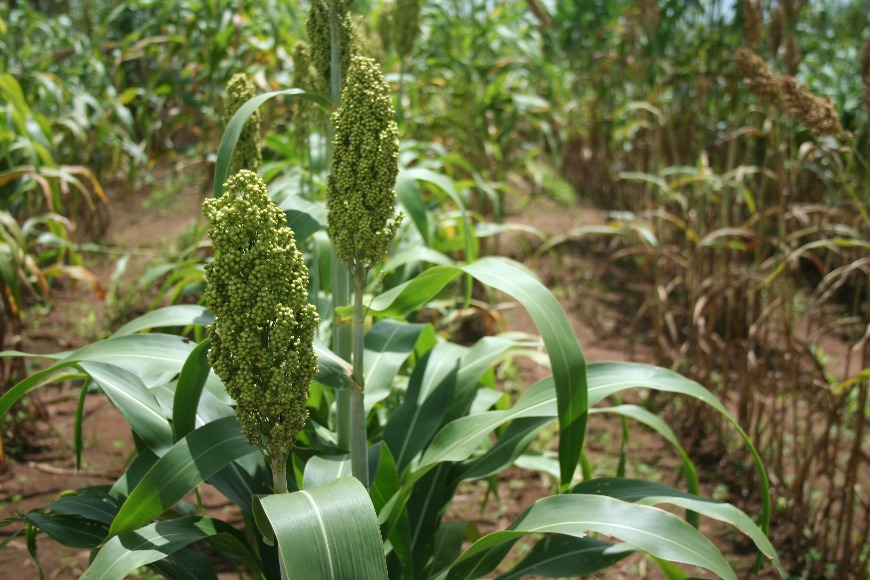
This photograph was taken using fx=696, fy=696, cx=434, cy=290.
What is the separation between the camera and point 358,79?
125 cm

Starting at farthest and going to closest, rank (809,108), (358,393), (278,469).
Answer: (809,108) → (358,393) → (278,469)

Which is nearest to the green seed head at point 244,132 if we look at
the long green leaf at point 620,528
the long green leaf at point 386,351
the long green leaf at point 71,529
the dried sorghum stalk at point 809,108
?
the long green leaf at point 386,351

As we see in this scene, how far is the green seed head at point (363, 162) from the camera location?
1.24 meters

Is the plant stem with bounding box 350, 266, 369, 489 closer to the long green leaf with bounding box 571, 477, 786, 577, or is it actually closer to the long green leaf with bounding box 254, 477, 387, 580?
the long green leaf with bounding box 254, 477, 387, 580

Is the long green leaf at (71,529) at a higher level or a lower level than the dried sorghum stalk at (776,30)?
lower

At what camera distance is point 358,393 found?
1362 millimetres

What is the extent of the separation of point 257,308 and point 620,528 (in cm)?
80

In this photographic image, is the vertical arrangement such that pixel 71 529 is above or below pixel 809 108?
below

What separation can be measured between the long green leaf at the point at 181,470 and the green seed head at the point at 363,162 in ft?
1.38

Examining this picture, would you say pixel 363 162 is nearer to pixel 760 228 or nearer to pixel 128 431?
pixel 128 431

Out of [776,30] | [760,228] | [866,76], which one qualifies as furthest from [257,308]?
[776,30]

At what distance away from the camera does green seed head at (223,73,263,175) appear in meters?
1.56

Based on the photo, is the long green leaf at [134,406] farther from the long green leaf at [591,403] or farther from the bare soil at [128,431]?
the long green leaf at [591,403]

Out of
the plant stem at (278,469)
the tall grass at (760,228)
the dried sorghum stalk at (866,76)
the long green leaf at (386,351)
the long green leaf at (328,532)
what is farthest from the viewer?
the tall grass at (760,228)
